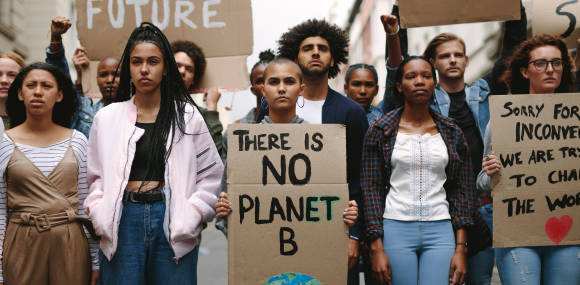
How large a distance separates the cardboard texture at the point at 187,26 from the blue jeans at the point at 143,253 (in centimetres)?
186

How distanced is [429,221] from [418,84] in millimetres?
835

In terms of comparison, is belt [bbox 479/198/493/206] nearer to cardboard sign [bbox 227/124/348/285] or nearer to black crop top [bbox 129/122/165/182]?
cardboard sign [bbox 227/124/348/285]

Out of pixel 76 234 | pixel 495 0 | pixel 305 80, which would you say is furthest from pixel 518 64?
pixel 76 234

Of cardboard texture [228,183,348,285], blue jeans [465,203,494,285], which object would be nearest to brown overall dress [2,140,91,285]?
cardboard texture [228,183,348,285]

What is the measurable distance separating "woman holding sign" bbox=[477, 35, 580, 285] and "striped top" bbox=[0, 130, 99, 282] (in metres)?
2.40

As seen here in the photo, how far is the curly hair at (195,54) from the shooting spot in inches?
177

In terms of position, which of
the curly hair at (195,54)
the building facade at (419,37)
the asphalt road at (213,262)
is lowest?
the asphalt road at (213,262)

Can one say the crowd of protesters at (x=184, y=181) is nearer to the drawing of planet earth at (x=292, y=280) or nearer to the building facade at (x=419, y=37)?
the drawing of planet earth at (x=292, y=280)

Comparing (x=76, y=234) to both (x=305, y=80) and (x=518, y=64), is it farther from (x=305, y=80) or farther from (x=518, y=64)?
(x=518, y=64)

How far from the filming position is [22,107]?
3.66 m

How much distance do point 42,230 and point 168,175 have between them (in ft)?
2.77

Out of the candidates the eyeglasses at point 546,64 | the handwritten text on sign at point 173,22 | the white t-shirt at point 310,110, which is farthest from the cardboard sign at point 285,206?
the handwritten text on sign at point 173,22

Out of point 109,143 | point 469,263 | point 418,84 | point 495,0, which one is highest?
point 495,0

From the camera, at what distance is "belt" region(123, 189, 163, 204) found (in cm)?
299
